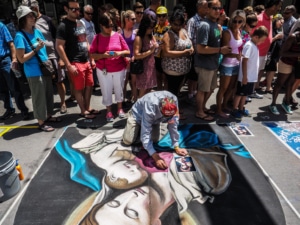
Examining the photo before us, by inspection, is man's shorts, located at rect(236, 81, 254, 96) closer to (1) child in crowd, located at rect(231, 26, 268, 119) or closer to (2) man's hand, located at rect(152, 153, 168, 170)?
(1) child in crowd, located at rect(231, 26, 268, 119)

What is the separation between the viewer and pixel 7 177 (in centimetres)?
230

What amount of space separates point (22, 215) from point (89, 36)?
3350 millimetres

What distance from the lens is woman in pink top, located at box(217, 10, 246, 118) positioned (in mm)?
3336

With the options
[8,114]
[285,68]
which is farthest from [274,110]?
[8,114]

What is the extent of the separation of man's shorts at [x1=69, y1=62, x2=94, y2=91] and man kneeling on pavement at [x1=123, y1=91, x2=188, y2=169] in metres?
1.06

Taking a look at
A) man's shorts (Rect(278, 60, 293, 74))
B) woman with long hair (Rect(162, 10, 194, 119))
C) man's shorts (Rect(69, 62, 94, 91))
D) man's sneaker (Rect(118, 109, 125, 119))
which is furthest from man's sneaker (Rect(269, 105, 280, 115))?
man's shorts (Rect(69, 62, 94, 91))

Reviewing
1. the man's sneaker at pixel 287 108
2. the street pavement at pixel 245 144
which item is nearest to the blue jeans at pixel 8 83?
the street pavement at pixel 245 144

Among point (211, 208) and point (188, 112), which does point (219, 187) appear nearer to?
point (211, 208)

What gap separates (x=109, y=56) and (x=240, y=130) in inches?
85.7

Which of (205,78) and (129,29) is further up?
(129,29)

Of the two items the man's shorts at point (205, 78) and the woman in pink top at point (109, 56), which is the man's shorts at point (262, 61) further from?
the woman in pink top at point (109, 56)

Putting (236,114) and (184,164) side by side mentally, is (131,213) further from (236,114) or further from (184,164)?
(236,114)

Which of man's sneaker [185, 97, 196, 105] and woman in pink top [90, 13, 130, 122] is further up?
woman in pink top [90, 13, 130, 122]

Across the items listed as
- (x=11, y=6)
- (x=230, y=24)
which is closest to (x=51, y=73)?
(x=230, y=24)
